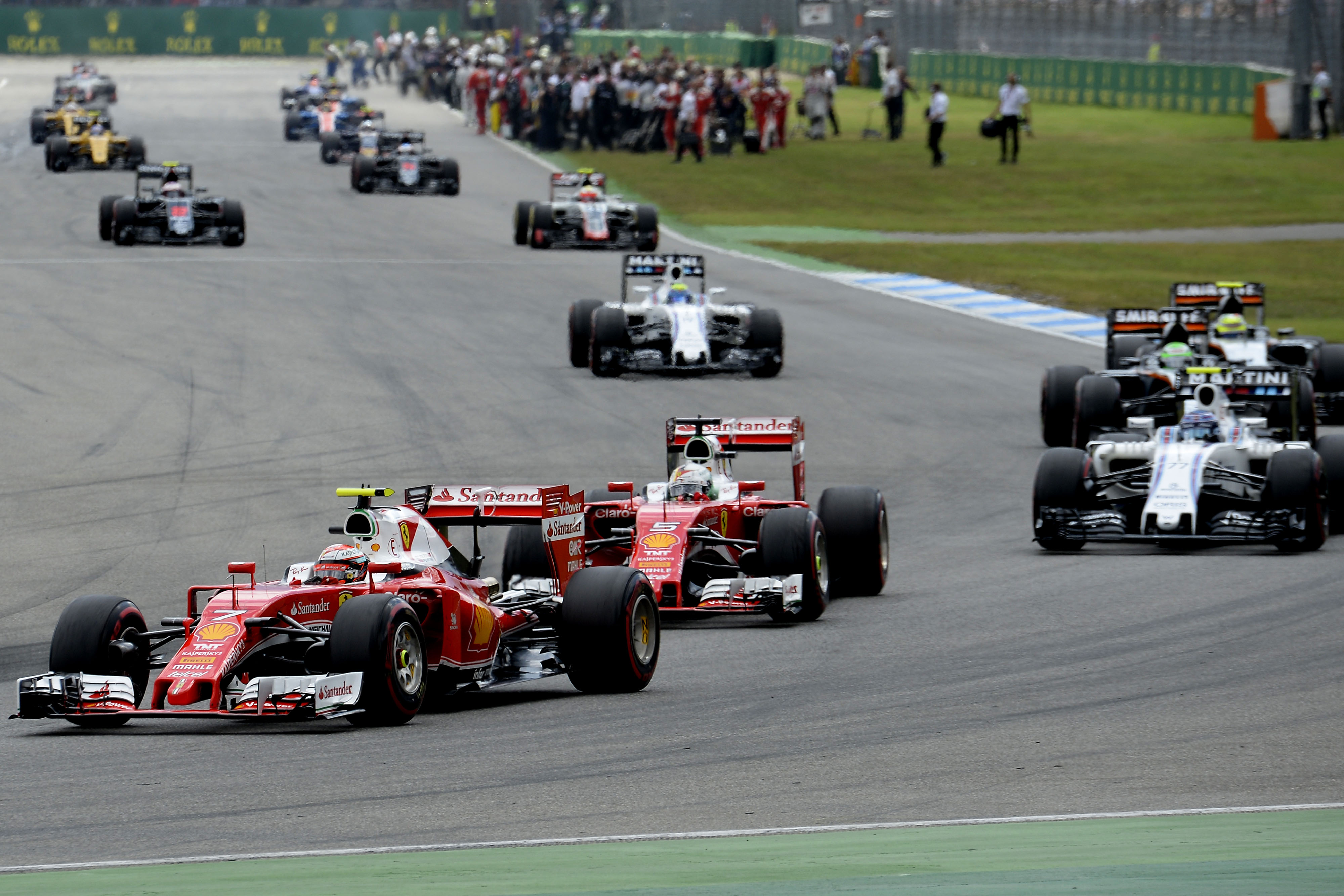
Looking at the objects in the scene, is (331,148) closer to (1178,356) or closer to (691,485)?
(1178,356)

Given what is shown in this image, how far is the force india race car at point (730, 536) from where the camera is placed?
14.7 metres

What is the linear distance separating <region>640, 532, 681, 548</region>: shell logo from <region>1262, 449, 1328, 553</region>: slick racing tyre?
5.49m

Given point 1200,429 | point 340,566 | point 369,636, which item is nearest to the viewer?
point 369,636

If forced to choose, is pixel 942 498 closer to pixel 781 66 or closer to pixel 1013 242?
pixel 1013 242

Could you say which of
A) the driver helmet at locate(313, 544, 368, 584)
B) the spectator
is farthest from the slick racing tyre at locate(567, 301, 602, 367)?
the spectator

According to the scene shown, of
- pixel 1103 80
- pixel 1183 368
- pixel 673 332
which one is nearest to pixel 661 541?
pixel 1183 368

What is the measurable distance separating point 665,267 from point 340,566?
615 inches

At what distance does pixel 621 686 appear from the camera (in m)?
12.0

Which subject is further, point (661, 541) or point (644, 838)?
point (661, 541)

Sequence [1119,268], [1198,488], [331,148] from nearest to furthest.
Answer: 1. [1198,488]
2. [1119,268]
3. [331,148]

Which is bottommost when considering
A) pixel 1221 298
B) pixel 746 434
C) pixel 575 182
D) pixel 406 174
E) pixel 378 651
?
pixel 378 651

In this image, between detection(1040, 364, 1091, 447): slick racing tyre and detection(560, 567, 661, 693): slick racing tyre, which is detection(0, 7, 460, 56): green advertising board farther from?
detection(560, 567, 661, 693): slick racing tyre

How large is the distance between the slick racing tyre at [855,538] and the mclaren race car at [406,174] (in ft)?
106

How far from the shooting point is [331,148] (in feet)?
176
